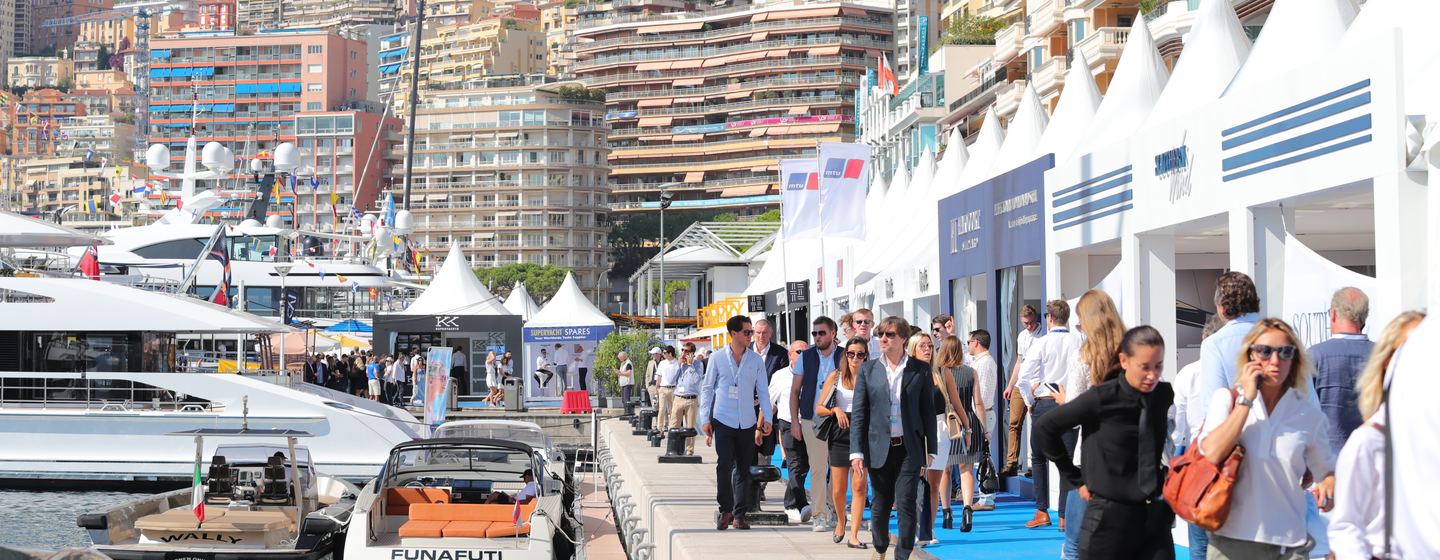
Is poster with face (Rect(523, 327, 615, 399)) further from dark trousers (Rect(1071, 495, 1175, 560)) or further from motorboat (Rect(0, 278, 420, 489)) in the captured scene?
dark trousers (Rect(1071, 495, 1175, 560))

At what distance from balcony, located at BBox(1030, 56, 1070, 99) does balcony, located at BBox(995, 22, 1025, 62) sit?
5870 mm

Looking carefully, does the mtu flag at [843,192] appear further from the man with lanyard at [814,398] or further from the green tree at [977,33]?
the green tree at [977,33]

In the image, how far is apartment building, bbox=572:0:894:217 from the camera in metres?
147

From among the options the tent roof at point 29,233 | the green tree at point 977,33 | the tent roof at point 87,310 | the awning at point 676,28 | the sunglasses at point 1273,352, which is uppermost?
the awning at point 676,28

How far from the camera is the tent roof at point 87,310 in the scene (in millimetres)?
26953

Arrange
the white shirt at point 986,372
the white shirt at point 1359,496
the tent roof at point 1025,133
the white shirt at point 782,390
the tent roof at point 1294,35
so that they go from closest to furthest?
the white shirt at point 1359,496
the tent roof at point 1294,35
the white shirt at point 986,372
the white shirt at point 782,390
the tent roof at point 1025,133

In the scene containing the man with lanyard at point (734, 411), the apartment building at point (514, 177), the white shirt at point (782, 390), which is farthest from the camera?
the apartment building at point (514, 177)

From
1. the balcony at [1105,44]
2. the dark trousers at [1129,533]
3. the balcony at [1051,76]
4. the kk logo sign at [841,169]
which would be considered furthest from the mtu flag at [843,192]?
the balcony at [1051,76]

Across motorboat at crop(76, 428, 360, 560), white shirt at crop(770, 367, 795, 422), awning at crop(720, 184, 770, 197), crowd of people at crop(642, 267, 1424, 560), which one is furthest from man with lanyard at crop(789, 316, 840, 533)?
awning at crop(720, 184, 770, 197)

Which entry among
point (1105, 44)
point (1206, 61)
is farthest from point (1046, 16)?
point (1206, 61)

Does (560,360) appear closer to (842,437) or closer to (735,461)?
(735,461)

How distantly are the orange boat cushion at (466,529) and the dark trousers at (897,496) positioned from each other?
4.09 meters

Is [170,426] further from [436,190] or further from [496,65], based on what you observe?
[496,65]

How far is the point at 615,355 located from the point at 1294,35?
99.6ft
